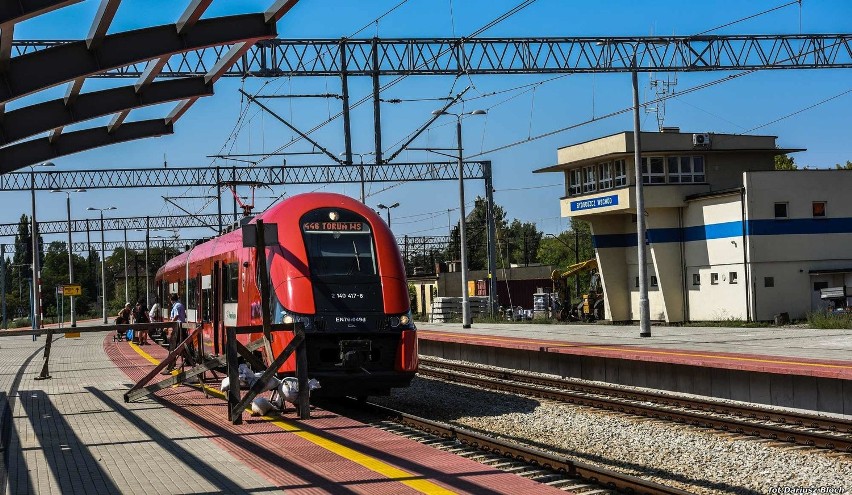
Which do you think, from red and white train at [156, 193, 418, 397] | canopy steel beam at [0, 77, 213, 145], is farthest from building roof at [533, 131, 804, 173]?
canopy steel beam at [0, 77, 213, 145]

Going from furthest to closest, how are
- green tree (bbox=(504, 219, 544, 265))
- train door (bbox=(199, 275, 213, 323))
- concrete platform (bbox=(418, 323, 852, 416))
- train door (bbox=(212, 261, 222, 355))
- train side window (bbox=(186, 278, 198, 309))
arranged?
green tree (bbox=(504, 219, 544, 265)) < train side window (bbox=(186, 278, 198, 309)) < train door (bbox=(199, 275, 213, 323)) < train door (bbox=(212, 261, 222, 355)) < concrete platform (bbox=(418, 323, 852, 416))

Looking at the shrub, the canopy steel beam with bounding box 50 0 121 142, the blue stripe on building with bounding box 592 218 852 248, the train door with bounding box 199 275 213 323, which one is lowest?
the shrub

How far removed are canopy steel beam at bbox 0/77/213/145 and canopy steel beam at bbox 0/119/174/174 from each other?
191 centimetres

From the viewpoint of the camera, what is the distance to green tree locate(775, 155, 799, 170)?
75.4 m

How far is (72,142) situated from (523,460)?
742cm

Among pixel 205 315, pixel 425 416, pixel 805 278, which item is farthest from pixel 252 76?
pixel 805 278

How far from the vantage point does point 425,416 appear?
16.8 m

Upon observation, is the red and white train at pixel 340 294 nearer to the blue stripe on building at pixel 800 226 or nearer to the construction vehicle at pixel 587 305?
the blue stripe on building at pixel 800 226

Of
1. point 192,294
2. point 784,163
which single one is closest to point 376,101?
point 192,294

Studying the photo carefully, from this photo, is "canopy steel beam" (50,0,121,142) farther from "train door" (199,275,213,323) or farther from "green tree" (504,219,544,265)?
"green tree" (504,219,544,265)

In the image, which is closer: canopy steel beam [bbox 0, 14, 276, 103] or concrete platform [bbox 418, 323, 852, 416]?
canopy steel beam [bbox 0, 14, 276, 103]

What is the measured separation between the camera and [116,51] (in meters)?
10.2

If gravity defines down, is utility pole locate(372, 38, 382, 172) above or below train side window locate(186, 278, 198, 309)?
above

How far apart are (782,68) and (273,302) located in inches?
784
